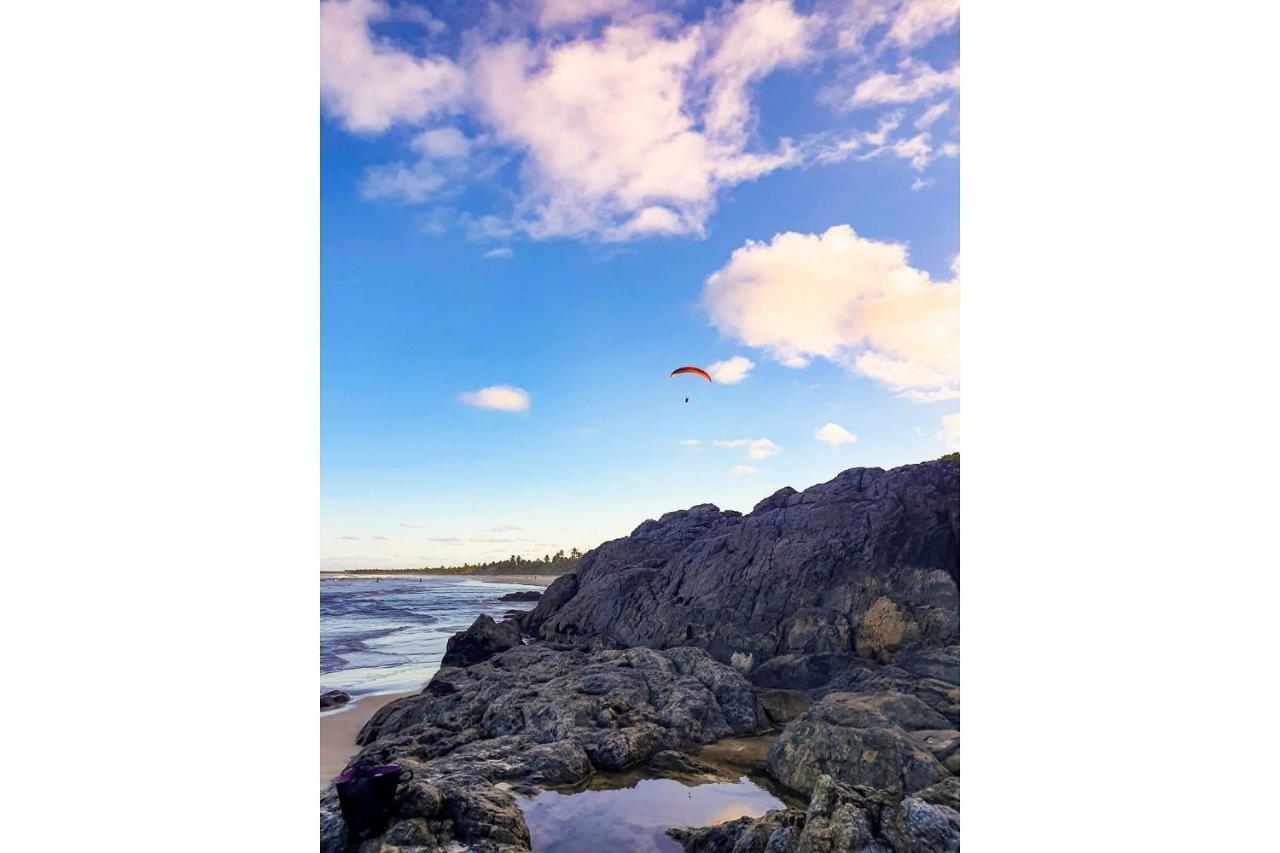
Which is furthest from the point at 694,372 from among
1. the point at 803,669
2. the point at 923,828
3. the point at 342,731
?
the point at 342,731

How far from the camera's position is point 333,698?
22.9 feet

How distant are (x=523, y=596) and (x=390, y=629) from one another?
5692 millimetres

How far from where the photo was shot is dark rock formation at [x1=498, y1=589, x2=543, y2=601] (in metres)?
17.5

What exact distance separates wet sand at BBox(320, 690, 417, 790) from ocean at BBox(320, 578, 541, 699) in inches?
13.6

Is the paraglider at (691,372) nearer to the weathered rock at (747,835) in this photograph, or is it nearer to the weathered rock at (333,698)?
the weathered rock at (747,835)

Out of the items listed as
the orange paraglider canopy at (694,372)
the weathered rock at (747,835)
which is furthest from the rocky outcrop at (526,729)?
the orange paraglider canopy at (694,372)

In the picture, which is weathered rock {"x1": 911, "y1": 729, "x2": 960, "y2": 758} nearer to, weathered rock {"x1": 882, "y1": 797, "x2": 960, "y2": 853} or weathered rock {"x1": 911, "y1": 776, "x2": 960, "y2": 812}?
weathered rock {"x1": 911, "y1": 776, "x2": 960, "y2": 812}

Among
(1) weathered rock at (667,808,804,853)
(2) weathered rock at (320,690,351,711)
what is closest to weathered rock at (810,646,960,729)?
(1) weathered rock at (667,808,804,853)

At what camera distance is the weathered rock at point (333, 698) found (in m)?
6.83

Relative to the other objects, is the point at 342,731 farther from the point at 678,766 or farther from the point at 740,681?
the point at 740,681

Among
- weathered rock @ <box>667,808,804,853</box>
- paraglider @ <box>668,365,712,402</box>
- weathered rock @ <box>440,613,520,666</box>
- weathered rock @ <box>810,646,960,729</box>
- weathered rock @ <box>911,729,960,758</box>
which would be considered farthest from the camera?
weathered rock @ <box>440,613,520,666</box>

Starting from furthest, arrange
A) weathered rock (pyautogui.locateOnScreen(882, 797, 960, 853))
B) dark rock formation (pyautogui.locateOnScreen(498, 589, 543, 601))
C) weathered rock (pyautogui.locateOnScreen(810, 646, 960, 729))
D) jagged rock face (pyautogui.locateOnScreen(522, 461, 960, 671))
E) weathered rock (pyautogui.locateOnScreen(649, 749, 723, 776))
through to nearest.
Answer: dark rock formation (pyautogui.locateOnScreen(498, 589, 543, 601)) → jagged rock face (pyautogui.locateOnScreen(522, 461, 960, 671)) → weathered rock (pyautogui.locateOnScreen(810, 646, 960, 729)) → weathered rock (pyautogui.locateOnScreen(649, 749, 723, 776)) → weathered rock (pyautogui.locateOnScreen(882, 797, 960, 853))
